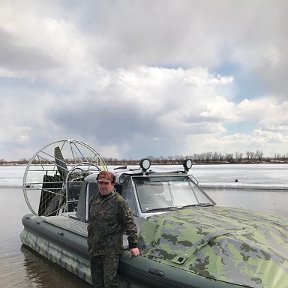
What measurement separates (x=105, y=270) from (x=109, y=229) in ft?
1.59

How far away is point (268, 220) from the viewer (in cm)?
501

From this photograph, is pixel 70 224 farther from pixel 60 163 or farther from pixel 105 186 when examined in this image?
pixel 60 163

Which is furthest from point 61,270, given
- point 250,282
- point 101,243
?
point 250,282

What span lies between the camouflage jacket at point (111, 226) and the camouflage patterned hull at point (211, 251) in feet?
1.17

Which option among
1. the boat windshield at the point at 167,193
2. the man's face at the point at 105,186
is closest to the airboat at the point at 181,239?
the boat windshield at the point at 167,193

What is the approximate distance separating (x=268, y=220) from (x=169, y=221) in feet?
4.23

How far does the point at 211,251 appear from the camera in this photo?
13.5 ft

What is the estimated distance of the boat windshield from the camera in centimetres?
579

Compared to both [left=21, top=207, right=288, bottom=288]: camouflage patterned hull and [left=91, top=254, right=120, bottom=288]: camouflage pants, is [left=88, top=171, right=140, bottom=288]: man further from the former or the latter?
[left=21, top=207, right=288, bottom=288]: camouflage patterned hull

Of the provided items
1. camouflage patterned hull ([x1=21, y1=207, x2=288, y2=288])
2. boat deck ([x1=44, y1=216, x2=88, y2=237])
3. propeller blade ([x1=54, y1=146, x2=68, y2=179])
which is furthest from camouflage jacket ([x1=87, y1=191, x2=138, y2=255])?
propeller blade ([x1=54, y1=146, x2=68, y2=179])

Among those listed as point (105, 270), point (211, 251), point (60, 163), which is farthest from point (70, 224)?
point (60, 163)

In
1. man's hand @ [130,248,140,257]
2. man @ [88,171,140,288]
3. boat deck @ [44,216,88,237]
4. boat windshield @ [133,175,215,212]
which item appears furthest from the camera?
boat deck @ [44,216,88,237]

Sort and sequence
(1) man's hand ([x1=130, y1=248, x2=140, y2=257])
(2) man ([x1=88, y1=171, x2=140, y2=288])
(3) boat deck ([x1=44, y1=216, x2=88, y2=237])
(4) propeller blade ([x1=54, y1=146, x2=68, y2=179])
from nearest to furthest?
(2) man ([x1=88, y1=171, x2=140, y2=288])
(1) man's hand ([x1=130, y1=248, x2=140, y2=257])
(3) boat deck ([x1=44, y1=216, x2=88, y2=237])
(4) propeller blade ([x1=54, y1=146, x2=68, y2=179])

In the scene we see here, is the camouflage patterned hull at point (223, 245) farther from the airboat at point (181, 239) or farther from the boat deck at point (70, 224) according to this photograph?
the boat deck at point (70, 224)
